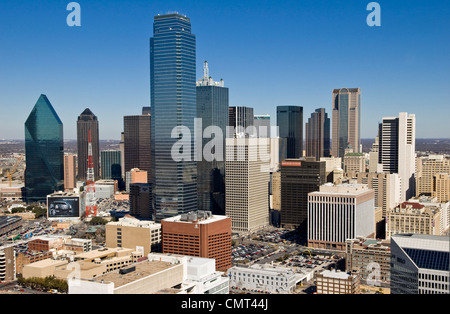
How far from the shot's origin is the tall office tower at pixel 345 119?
43.7 metres

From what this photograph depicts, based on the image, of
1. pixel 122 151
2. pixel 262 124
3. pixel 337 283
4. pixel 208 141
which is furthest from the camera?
pixel 122 151

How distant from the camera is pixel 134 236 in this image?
691 inches

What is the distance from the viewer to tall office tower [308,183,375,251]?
1970cm

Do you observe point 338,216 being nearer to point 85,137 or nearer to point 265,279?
point 265,279

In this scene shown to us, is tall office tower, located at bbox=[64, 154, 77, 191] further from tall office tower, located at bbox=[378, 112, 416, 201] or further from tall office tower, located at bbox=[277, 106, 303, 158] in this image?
tall office tower, located at bbox=[378, 112, 416, 201]

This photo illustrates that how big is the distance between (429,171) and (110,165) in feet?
93.4

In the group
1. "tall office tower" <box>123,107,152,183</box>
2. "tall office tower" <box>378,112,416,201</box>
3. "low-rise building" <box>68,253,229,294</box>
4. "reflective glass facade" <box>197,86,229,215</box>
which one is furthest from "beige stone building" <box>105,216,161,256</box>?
"tall office tower" <box>123,107,152,183</box>

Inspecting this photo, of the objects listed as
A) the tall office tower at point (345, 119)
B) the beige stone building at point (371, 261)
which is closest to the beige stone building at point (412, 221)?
the beige stone building at point (371, 261)

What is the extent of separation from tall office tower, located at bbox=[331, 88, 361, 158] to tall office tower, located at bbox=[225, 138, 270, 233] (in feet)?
68.0

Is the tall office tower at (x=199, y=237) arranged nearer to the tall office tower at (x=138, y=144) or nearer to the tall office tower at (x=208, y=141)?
the tall office tower at (x=208, y=141)

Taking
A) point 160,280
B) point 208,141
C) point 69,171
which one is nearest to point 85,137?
point 69,171

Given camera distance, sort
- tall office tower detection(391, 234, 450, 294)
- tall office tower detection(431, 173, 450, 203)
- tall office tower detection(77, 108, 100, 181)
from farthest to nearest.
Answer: tall office tower detection(77, 108, 100, 181), tall office tower detection(431, 173, 450, 203), tall office tower detection(391, 234, 450, 294)

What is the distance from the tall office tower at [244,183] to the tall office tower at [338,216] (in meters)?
3.88
